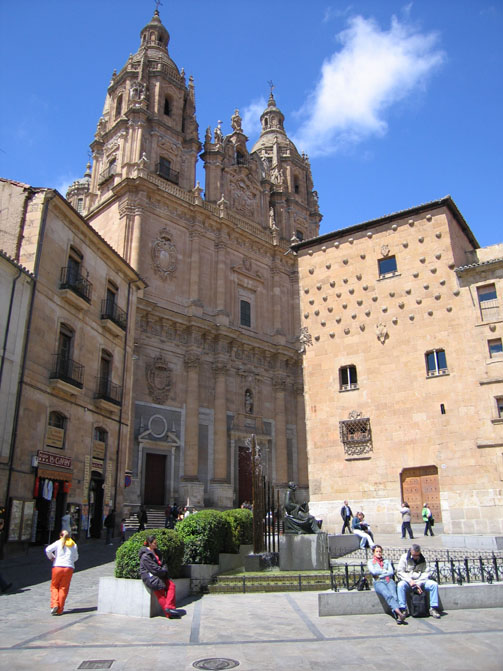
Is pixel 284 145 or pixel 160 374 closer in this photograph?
pixel 160 374

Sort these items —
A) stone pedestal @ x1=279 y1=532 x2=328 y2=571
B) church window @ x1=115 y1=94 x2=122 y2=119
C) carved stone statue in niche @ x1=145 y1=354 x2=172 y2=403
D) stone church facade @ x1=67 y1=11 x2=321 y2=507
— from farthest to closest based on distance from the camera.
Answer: church window @ x1=115 y1=94 x2=122 y2=119 < stone church facade @ x1=67 y1=11 x2=321 y2=507 < carved stone statue in niche @ x1=145 y1=354 x2=172 y2=403 < stone pedestal @ x1=279 y1=532 x2=328 y2=571

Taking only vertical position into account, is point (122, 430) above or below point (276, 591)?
above

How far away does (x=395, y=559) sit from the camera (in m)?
12.5

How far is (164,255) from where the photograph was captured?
116ft

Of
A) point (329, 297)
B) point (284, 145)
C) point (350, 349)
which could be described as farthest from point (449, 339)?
point (284, 145)

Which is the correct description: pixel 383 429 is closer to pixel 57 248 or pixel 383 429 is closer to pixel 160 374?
pixel 57 248

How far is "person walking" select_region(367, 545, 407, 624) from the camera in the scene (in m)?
8.34

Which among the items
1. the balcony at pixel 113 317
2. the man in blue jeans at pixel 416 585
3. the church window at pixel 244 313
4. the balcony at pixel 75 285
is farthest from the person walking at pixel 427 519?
the church window at pixel 244 313

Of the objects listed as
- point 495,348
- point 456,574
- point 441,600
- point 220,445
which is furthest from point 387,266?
point 220,445

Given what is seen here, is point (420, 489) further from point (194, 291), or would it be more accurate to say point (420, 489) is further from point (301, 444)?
point (301, 444)

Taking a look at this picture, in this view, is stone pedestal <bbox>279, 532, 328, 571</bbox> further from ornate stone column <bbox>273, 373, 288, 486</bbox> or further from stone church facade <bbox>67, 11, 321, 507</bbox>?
ornate stone column <bbox>273, 373, 288, 486</bbox>

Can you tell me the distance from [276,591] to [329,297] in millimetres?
11847

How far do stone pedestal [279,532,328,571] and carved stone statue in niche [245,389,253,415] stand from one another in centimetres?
2411

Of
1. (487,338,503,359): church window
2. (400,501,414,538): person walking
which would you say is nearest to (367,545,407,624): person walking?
(400,501,414,538): person walking
